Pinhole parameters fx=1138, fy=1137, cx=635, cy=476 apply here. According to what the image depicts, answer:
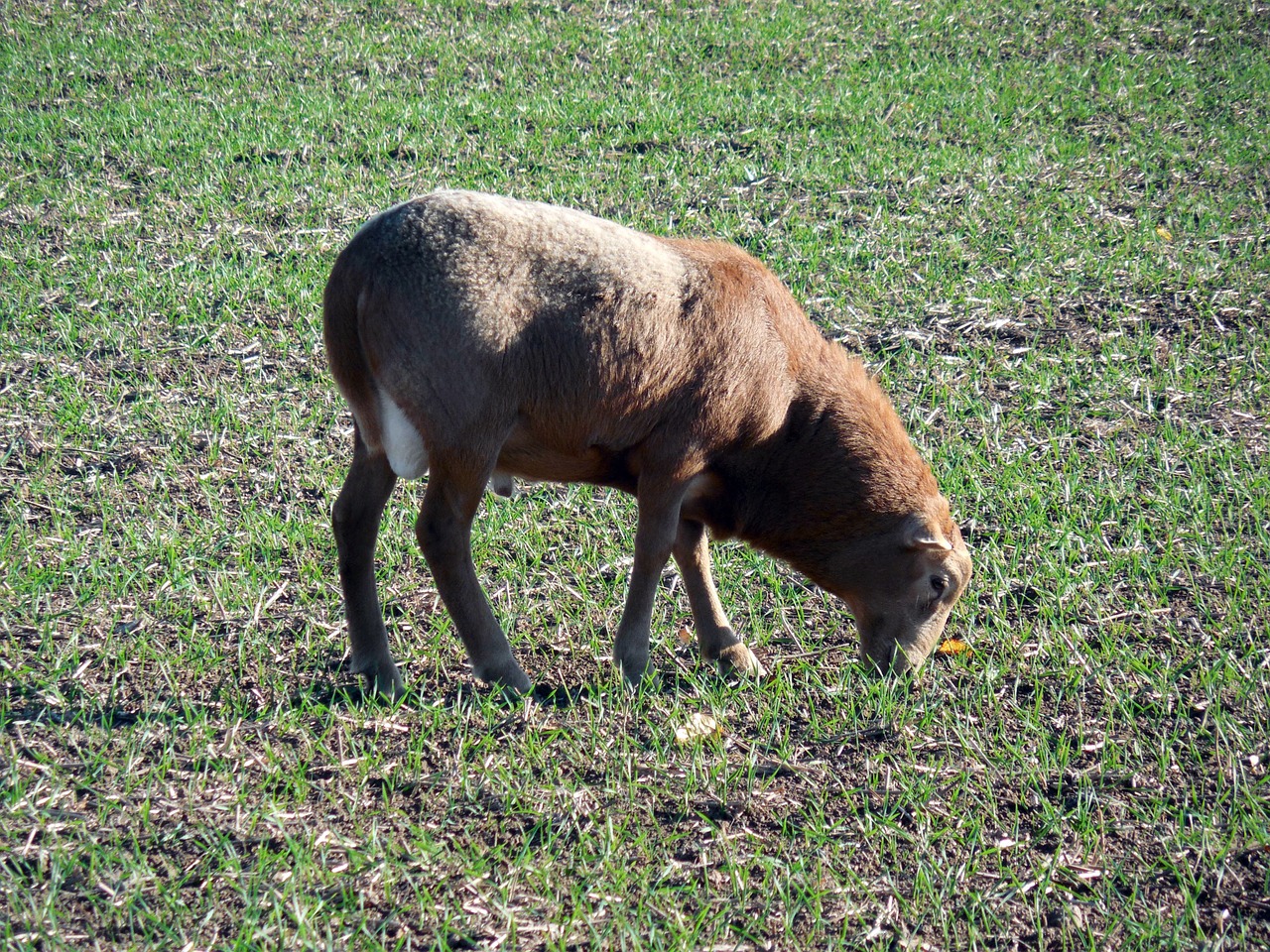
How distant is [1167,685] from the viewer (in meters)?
4.20

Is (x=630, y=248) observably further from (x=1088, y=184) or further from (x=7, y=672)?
(x=1088, y=184)

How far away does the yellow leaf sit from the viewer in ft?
13.1

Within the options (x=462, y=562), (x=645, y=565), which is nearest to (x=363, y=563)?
(x=462, y=562)

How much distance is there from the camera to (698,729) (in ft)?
13.3

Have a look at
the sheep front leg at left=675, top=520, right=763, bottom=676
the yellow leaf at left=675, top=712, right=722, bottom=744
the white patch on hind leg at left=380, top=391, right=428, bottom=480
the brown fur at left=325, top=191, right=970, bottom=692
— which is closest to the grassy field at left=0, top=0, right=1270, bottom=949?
the yellow leaf at left=675, top=712, right=722, bottom=744

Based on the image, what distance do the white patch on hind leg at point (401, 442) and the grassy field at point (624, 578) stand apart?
0.84 metres

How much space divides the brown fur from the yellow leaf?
36 cm

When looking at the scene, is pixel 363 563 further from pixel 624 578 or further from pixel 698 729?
pixel 698 729

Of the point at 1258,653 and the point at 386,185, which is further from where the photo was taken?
the point at 386,185

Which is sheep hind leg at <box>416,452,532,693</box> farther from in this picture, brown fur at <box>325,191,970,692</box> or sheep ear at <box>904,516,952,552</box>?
sheep ear at <box>904,516,952,552</box>

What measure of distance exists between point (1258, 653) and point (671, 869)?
2.51 meters

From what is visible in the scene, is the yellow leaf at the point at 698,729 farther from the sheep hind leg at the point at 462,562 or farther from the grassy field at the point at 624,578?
the sheep hind leg at the point at 462,562

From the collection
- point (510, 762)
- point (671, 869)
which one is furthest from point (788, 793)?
point (510, 762)

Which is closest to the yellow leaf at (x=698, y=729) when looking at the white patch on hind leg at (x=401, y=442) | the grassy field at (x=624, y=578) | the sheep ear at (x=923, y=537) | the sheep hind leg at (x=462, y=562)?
the grassy field at (x=624, y=578)
